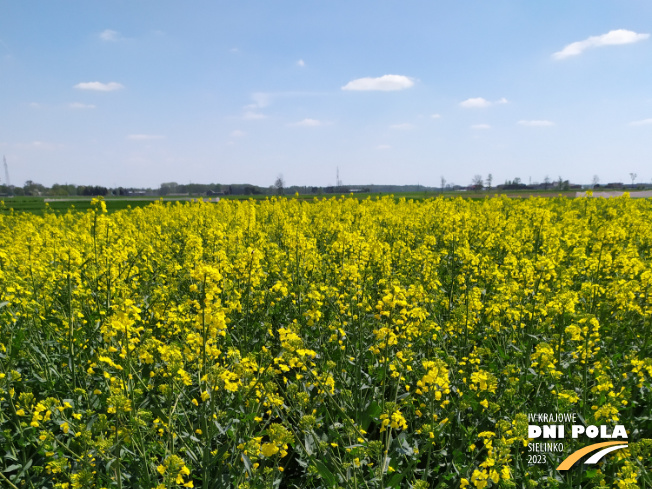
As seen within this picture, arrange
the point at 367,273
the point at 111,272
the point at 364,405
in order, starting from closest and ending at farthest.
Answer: the point at 364,405 < the point at 111,272 < the point at 367,273

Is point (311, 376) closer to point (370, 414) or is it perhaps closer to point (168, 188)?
point (370, 414)

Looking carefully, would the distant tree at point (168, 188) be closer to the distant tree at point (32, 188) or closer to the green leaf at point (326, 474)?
the distant tree at point (32, 188)

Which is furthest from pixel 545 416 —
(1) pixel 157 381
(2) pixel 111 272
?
(2) pixel 111 272

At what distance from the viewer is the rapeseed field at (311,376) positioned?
91.9 inches

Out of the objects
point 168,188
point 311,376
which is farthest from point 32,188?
point 311,376

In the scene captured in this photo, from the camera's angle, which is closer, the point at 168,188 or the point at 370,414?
the point at 370,414

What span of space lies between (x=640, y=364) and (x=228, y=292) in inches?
141

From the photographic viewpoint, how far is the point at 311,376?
3.28 metres

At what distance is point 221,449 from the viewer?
245 cm

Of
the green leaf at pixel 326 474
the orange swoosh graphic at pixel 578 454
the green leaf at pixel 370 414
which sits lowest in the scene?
the orange swoosh graphic at pixel 578 454

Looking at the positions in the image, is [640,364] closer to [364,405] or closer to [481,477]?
[481,477]

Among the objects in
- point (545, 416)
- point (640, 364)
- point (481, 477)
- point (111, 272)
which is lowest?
point (545, 416)

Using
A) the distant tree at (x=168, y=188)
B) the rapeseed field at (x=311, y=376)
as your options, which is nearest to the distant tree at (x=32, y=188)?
the distant tree at (x=168, y=188)

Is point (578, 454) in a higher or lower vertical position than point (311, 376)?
lower
